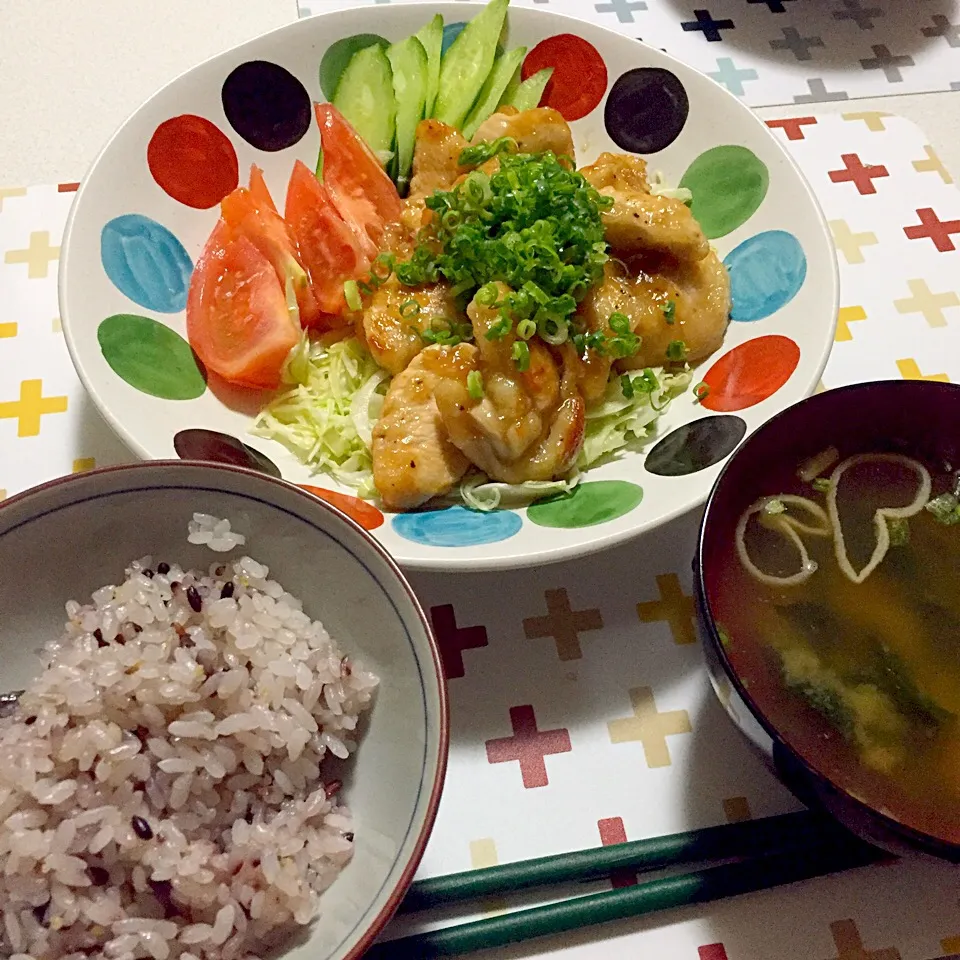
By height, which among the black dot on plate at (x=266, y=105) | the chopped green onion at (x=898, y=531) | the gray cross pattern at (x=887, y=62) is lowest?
the chopped green onion at (x=898, y=531)

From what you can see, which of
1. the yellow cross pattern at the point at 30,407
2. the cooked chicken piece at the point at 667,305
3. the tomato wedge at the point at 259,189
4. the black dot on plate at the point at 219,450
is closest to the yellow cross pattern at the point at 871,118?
the cooked chicken piece at the point at 667,305

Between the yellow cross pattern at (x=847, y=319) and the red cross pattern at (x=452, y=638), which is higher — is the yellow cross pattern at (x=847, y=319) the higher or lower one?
the higher one

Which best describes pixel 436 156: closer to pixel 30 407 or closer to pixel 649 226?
pixel 649 226

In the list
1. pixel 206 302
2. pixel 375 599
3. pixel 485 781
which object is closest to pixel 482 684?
pixel 485 781

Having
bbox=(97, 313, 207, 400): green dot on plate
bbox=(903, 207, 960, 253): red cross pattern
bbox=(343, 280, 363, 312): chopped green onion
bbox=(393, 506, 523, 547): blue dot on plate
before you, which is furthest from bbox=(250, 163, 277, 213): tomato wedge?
bbox=(903, 207, 960, 253): red cross pattern

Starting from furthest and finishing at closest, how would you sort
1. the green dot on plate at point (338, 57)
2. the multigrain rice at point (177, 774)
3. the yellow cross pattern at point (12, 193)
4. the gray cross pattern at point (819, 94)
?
the gray cross pattern at point (819, 94), the yellow cross pattern at point (12, 193), the green dot on plate at point (338, 57), the multigrain rice at point (177, 774)

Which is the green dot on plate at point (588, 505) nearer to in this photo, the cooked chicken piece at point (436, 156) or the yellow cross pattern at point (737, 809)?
the yellow cross pattern at point (737, 809)

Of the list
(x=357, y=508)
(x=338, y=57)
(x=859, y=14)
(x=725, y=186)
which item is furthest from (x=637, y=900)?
(x=859, y=14)
